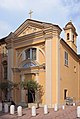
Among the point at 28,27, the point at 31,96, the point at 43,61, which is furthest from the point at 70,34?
the point at 31,96

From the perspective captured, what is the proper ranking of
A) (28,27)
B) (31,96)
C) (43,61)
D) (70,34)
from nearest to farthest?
(43,61), (31,96), (28,27), (70,34)

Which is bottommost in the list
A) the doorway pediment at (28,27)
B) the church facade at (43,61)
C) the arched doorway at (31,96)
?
the arched doorway at (31,96)

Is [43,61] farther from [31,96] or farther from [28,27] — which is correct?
[28,27]

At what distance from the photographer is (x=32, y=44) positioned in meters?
32.0

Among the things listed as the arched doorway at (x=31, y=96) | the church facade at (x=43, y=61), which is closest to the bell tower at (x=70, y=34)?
the church facade at (x=43, y=61)

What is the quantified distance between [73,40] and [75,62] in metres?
4.85

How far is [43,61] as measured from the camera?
1220 inches

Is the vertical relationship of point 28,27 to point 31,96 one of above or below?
above

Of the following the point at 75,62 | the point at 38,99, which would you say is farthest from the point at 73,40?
the point at 38,99

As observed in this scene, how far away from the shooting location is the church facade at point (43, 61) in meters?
29.2

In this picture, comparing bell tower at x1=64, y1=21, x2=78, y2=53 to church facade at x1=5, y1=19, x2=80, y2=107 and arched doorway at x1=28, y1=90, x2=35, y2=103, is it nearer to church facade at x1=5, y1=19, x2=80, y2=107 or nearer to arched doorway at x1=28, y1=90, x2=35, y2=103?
church facade at x1=5, y1=19, x2=80, y2=107

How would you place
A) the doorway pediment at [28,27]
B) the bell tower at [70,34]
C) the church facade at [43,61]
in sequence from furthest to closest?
1. the bell tower at [70,34]
2. the doorway pediment at [28,27]
3. the church facade at [43,61]

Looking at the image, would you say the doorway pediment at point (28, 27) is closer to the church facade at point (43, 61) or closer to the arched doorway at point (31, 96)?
the church facade at point (43, 61)

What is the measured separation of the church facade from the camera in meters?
29.2
